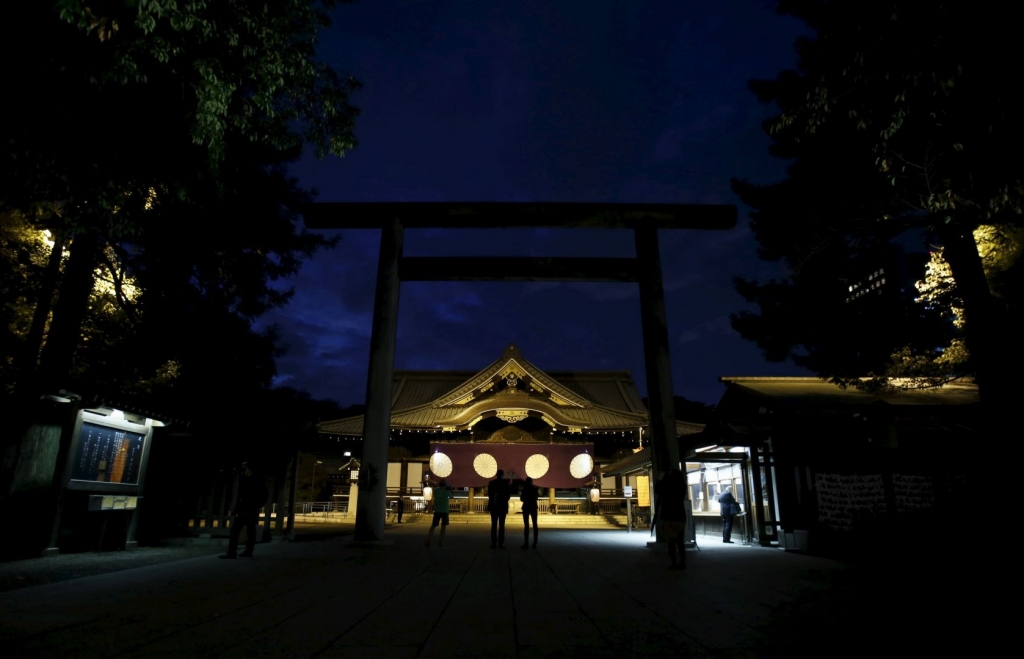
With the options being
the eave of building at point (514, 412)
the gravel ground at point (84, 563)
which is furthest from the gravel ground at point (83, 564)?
the eave of building at point (514, 412)

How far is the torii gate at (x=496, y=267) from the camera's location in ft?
34.1

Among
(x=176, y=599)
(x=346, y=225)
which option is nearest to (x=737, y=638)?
(x=176, y=599)

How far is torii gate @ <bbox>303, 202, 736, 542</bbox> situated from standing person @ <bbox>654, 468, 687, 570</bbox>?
2034mm

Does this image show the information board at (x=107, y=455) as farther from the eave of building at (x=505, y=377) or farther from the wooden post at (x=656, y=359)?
the eave of building at (x=505, y=377)

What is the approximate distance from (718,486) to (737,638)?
42.2ft

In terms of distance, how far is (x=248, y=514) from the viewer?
27.7 ft

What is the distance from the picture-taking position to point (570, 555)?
29.4 feet

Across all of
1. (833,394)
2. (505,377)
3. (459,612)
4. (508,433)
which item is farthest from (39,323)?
(508,433)

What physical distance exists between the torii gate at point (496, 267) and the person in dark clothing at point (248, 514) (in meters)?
2.04

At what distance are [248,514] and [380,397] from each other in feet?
10.3

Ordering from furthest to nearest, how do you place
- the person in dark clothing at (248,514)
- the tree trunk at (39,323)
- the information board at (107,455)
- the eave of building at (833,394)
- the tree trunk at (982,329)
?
the eave of building at (833,394)
the tree trunk at (39,323)
the information board at (107,455)
the person in dark clothing at (248,514)
the tree trunk at (982,329)

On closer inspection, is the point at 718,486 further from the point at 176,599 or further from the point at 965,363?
the point at 176,599

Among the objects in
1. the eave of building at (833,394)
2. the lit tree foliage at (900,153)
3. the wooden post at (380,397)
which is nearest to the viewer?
the lit tree foliage at (900,153)

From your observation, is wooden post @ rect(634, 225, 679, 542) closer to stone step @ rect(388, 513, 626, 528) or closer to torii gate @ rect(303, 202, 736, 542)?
torii gate @ rect(303, 202, 736, 542)
